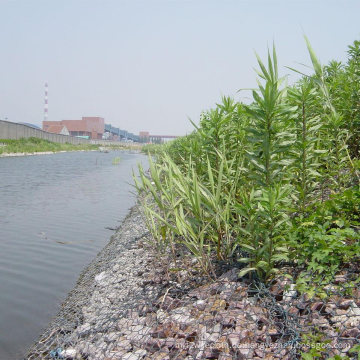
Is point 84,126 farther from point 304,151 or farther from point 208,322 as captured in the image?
point 208,322

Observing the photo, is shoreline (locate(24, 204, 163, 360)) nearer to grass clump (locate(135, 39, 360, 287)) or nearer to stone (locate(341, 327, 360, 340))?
grass clump (locate(135, 39, 360, 287))

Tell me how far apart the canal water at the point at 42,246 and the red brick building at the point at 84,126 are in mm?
108572

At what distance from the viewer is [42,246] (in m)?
6.59

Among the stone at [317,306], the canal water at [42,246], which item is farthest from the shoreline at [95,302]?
the stone at [317,306]

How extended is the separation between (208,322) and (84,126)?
121m

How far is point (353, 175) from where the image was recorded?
164 inches

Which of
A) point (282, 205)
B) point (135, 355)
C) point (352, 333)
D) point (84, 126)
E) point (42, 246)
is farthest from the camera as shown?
point (84, 126)

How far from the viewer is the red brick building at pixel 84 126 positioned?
387 ft

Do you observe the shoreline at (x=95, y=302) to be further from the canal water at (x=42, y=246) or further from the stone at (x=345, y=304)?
the stone at (x=345, y=304)

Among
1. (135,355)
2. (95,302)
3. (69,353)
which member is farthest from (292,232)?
(95,302)

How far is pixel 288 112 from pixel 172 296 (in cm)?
189

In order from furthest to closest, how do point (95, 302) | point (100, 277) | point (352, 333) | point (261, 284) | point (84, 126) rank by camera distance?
point (84, 126)
point (100, 277)
point (95, 302)
point (261, 284)
point (352, 333)

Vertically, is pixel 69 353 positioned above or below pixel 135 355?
below

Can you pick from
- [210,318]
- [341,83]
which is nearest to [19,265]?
[210,318]
